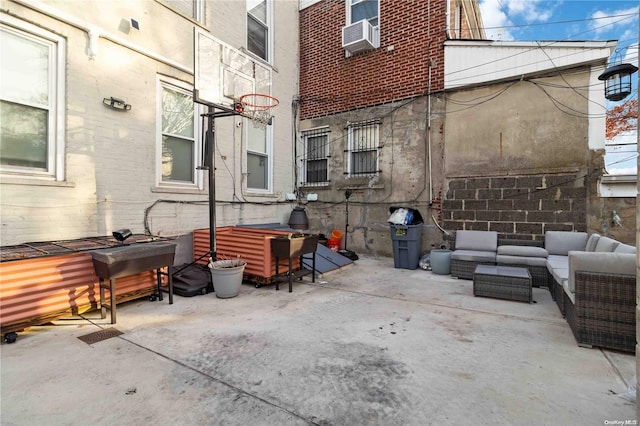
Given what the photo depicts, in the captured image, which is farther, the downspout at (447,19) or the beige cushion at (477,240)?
the downspout at (447,19)

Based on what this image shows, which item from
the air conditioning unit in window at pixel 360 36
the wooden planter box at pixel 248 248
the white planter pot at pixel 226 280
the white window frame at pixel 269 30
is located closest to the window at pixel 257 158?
the white window frame at pixel 269 30

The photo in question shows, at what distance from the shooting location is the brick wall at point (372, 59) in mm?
7199

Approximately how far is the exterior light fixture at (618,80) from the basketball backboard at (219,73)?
584 cm

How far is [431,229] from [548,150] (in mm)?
2670

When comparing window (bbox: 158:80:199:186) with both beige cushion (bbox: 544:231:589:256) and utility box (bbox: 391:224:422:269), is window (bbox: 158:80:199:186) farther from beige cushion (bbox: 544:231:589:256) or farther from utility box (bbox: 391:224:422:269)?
beige cushion (bbox: 544:231:589:256)

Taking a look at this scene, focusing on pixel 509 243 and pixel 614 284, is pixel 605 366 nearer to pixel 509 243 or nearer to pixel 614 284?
pixel 614 284

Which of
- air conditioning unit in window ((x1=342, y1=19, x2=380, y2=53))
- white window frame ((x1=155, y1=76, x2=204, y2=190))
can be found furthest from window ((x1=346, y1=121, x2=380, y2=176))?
white window frame ((x1=155, y1=76, x2=204, y2=190))

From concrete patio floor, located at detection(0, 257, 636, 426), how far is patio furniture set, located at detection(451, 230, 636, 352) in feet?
0.71

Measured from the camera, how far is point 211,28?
6613 millimetres

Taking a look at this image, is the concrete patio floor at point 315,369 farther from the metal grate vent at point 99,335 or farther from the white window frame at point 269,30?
the white window frame at point 269,30

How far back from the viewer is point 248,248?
17.6ft

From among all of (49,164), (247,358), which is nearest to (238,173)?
(49,164)

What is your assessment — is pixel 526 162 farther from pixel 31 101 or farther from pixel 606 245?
pixel 31 101

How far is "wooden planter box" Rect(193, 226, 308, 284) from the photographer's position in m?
5.19
